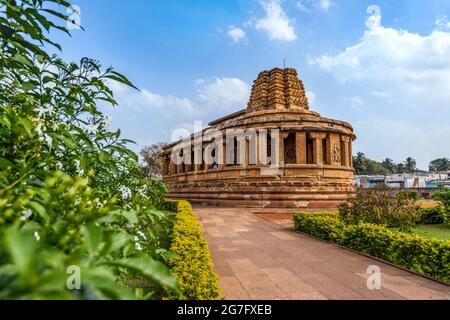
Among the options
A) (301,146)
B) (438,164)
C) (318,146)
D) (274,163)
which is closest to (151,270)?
(274,163)

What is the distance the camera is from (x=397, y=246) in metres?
5.68

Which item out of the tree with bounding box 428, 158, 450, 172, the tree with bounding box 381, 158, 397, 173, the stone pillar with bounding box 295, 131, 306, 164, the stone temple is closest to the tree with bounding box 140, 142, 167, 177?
the stone temple

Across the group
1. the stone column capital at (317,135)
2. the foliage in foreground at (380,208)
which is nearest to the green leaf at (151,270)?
the foliage in foreground at (380,208)

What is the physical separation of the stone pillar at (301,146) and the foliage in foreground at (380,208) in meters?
8.82

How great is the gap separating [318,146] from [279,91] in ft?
28.3

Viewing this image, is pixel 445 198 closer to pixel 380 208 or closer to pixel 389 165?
pixel 380 208

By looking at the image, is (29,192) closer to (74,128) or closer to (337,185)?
(74,128)

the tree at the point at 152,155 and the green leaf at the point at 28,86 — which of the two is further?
the tree at the point at 152,155

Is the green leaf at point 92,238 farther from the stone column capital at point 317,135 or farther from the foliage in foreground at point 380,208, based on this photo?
the stone column capital at point 317,135

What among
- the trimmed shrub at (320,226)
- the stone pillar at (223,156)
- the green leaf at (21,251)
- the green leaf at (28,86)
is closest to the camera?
the green leaf at (21,251)

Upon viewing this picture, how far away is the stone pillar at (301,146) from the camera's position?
18969 mm
